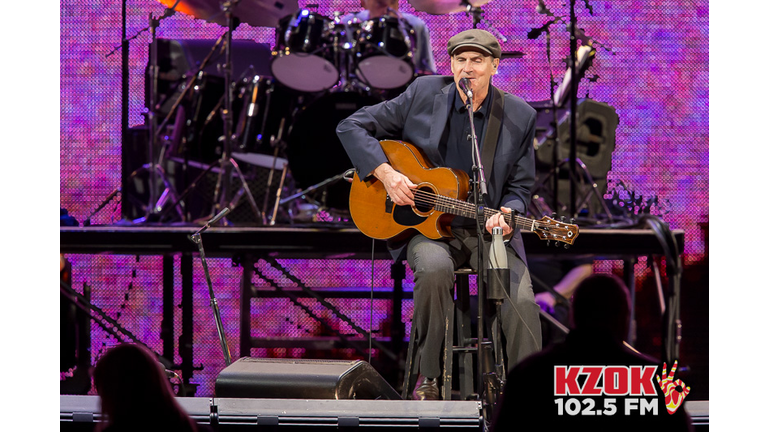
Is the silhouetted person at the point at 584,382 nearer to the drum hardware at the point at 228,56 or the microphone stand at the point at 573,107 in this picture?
the microphone stand at the point at 573,107

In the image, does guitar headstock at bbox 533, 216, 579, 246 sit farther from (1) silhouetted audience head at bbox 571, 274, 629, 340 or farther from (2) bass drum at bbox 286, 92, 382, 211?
(2) bass drum at bbox 286, 92, 382, 211

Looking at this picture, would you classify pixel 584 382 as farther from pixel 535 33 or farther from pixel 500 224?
pixel 535 33

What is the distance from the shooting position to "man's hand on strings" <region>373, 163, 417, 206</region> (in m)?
3.26

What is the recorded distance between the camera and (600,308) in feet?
8.40

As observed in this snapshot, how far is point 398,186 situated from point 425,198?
0.14 meters

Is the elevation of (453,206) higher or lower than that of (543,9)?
lower

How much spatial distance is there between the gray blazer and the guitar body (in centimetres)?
8

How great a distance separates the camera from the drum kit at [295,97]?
4910mm

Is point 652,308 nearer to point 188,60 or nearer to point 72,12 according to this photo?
point 188,60

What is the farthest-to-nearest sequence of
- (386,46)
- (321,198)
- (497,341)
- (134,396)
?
(321,198) → (386,46) → (497,341) → (134,396)

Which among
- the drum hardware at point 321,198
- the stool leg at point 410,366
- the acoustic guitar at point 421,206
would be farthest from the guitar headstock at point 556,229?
the drum hardware at point 321,198

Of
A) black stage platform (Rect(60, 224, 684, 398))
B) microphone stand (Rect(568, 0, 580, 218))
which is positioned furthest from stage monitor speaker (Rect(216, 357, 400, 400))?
microphone stand (Rect(568, 0, 580, 218))

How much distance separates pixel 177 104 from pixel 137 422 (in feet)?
11.7

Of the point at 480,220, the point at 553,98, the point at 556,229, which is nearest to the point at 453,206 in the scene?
the point at 556,229
